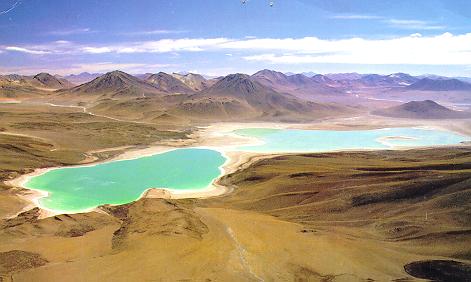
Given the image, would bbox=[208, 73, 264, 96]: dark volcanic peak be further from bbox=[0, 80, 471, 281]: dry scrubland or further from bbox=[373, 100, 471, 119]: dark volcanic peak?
bbox=[0, 80, 471, 281]: dry scrubland

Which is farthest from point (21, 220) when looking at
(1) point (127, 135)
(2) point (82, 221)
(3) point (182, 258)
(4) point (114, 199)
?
(1) point (127, 135)

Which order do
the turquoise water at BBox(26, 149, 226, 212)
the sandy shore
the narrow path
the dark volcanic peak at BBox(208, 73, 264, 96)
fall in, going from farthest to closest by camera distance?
the dark volcanic peak at BBox(208, 73, 264, 96)
the sandy shore
the turquoise water at BBox(26, 149, 226, 212)
the narrow path

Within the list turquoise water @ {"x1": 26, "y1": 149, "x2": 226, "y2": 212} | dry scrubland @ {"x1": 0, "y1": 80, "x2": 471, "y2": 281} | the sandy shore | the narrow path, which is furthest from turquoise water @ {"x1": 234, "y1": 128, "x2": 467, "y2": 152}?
the narrow path

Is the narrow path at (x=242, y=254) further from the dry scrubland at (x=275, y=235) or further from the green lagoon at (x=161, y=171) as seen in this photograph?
the green lagoon at (x=161, y=171)

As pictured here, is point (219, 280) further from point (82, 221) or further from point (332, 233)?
point (82, 221)

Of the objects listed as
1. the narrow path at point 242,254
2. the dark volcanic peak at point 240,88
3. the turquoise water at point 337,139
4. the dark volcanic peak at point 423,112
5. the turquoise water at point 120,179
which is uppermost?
the dark volcanic peak at point 240,88

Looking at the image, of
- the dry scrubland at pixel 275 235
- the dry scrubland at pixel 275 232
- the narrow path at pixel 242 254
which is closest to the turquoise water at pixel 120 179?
the dry scrubland at pixel 275 232

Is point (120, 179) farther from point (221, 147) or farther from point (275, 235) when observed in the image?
point (275, 235)
